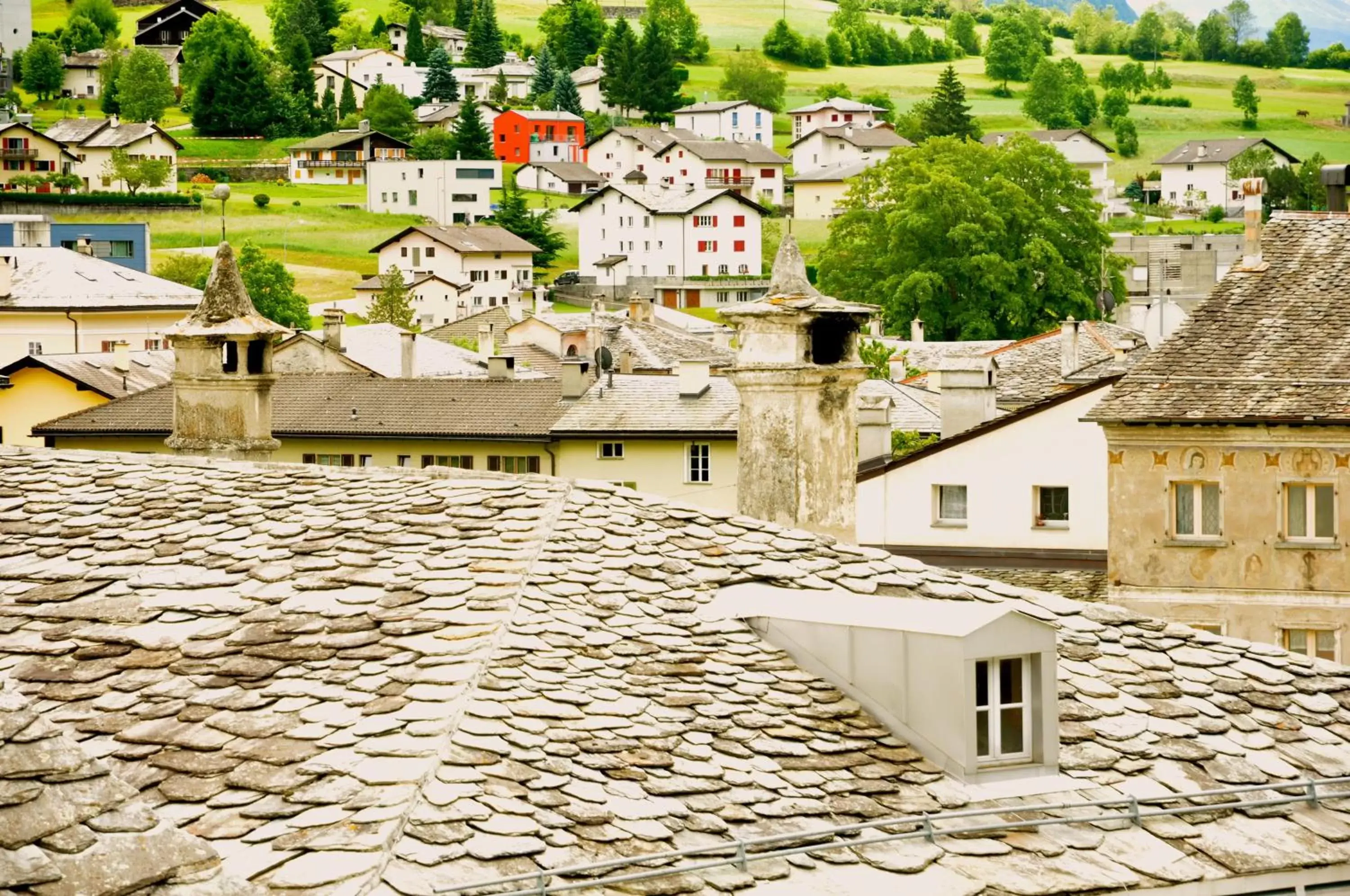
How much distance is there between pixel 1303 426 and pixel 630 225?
13369cm

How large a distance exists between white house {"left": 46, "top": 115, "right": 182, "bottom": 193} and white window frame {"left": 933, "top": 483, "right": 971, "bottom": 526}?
474 feet

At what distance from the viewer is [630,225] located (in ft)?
554

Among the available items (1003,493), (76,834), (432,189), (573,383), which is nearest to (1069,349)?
(573,383)

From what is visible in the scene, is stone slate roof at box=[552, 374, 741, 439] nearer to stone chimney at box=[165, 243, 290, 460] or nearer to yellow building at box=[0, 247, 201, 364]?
yellow building at box=[0, 247, 201, 364]

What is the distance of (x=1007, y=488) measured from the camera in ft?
143

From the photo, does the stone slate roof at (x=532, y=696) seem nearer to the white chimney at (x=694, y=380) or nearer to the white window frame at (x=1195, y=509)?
the white window frame at (x=1195, y=509)

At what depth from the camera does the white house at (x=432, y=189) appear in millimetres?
192125

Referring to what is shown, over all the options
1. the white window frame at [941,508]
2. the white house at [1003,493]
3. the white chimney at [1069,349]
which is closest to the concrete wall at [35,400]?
the white chimney at [1069,349]

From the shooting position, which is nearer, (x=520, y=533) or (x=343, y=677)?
(x=343, y=677)

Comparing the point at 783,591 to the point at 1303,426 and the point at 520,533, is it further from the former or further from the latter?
the point at 1303,426

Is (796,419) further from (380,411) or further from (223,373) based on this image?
(380,411)

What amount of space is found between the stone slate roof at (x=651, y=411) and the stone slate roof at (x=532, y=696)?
43.9 metres

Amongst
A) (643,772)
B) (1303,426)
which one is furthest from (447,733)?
(1303,426)

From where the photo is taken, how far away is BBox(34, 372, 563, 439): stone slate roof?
205 ft
